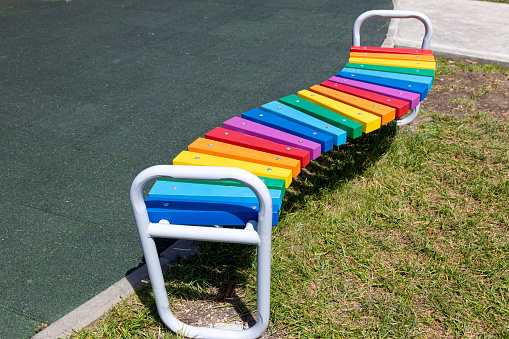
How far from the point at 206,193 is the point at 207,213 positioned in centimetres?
12

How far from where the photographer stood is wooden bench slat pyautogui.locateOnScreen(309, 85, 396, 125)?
2.97 metres

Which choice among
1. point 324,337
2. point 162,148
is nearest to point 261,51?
point 162,148

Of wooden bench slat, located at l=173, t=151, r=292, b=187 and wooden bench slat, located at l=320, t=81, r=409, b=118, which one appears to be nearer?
wooden bench slat, located at l=173, t=151, r=292, b=187

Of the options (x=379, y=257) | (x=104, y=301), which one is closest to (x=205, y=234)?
(x=104, y=301)

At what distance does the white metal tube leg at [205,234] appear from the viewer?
184cm

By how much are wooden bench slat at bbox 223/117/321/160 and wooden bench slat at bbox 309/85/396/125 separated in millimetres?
619

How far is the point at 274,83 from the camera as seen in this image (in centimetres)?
521

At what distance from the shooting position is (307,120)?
289cm

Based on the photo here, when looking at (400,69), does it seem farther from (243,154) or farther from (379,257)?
(243,154)

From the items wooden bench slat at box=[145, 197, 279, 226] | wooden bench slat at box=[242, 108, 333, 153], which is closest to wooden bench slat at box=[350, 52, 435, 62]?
wooden bench slat at box=[242, 108, 333, 153]

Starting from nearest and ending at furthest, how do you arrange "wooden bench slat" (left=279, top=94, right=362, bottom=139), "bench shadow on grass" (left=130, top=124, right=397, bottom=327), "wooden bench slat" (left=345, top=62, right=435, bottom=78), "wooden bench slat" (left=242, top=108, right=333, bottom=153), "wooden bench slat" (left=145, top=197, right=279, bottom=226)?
"wooden bench slat" (left=145, top=197, right=279, bottom=226) < "bench shadow on grass" (left=130, top=124, right=397, bottom=327) < "wooden bench slat" (left=242, top=108, right=333, bottom=153) < "wooden bench slat" (left=279, top=94, right=362, bottom=139) < "wooden bench slat" (left=345, top=62, right=435, bottom=78)

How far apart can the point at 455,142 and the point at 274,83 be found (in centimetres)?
211

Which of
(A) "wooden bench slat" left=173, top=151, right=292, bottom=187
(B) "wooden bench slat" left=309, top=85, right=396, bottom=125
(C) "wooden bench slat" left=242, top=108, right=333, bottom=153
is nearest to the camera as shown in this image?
(A) "wooden bench slat" left=173, top=151, right=292, bottom=187

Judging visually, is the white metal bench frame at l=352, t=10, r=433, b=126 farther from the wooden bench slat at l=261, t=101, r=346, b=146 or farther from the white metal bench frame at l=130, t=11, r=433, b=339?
the white metal bench frame at l=130, t=11, r=433, b=339
